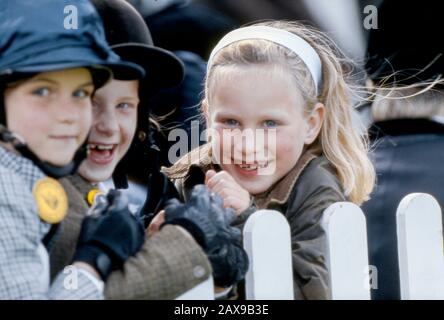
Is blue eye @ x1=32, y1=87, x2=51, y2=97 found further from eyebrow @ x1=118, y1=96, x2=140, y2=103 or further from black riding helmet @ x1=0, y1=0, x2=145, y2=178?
eyebrow @ x1=118, y1=96, x2=140, y2=103

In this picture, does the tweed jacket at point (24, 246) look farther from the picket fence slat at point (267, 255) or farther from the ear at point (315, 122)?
the ear at point (315, 122)

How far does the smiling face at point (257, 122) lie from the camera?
2945mm

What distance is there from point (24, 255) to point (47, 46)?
0.59m

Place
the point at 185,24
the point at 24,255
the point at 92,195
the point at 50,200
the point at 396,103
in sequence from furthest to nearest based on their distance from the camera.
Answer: the point at 396,103 → the point at 185,24 → the point at 92,195 → the point at 50,200 → the point at 24,255

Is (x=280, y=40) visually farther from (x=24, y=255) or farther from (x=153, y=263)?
(x=24, y=255)

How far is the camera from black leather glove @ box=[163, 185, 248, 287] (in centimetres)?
276

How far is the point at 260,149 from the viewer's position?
117 inches

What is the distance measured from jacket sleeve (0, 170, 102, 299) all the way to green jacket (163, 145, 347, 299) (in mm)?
536

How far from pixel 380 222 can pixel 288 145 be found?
0.51 metres

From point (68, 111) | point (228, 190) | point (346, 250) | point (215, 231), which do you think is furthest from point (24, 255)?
point (346, 250)

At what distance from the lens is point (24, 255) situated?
2561mm

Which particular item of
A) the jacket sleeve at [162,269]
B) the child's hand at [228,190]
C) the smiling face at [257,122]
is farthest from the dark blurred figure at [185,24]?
the jacket sleeve at [162,269]

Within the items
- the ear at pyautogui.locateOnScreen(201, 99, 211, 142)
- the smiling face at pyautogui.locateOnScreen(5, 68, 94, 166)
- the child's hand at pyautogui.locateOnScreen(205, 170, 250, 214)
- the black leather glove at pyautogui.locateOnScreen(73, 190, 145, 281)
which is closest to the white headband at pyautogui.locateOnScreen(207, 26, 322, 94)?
the ear at pyautogui.locateOnScreen(201, 99, 211, 142)
